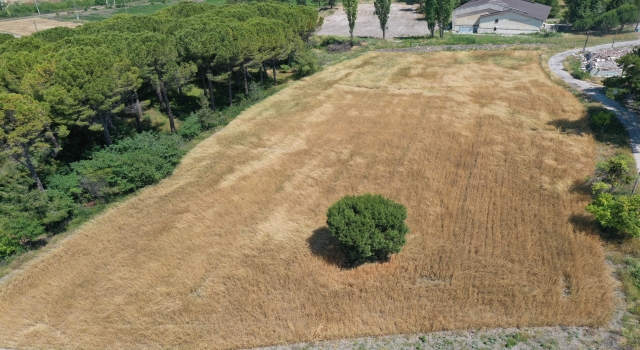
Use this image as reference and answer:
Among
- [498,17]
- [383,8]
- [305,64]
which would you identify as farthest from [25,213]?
[498,17]

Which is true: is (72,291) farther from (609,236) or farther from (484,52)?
(484,52)

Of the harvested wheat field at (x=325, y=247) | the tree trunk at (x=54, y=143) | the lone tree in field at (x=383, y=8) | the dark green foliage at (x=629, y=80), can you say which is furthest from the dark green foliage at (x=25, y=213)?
the lone tree in field at (x=383, y=8)

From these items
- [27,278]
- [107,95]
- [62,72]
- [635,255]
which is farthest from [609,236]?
[62,72]

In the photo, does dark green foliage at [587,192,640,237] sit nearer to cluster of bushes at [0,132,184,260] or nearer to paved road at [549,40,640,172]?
paved road at [549,40,640,172]

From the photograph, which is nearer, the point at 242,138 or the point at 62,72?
the point at 62,72

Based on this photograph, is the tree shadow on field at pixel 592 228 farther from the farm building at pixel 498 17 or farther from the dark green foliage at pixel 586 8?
the dark green foliage at pixel 586 8

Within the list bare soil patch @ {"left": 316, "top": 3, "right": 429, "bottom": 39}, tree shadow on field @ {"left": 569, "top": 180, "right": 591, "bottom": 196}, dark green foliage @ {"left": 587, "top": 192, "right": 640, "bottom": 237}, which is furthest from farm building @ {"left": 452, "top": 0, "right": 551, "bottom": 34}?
dark green foliage @ {"left": 587, "top": 192, "right": 640, "bottom": 237}
